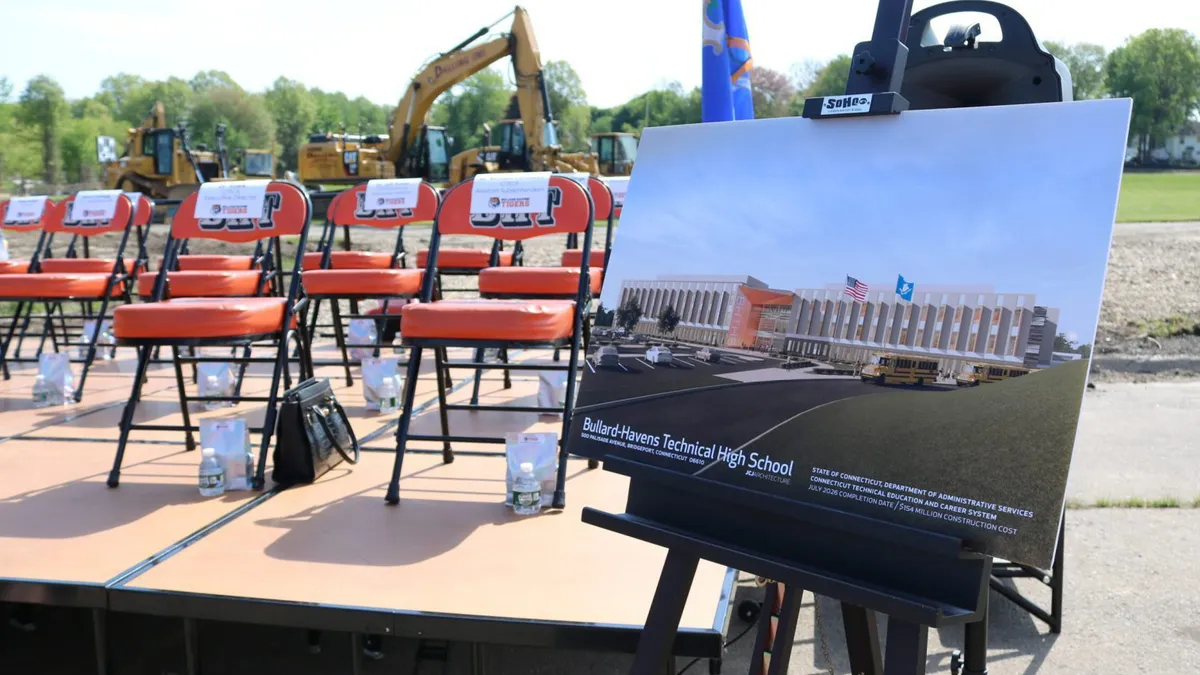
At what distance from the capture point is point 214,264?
5.79m

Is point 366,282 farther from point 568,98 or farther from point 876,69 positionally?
point 568,98

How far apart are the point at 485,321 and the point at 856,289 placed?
1632 millimetres

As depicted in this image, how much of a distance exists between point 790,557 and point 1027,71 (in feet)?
5.49

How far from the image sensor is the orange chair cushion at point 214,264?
227 inches

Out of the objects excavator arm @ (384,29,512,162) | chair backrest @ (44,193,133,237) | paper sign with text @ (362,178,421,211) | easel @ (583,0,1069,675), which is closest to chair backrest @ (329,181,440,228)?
paper sign with text @ (362,178,421,211)

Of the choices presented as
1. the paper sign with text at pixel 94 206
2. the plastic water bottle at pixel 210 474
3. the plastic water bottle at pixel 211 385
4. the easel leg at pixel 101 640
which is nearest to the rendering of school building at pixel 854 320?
the easel leg at pixel 101 640

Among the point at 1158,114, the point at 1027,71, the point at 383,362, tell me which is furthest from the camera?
the point at 1158,114

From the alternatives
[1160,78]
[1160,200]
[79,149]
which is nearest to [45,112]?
[79,149]

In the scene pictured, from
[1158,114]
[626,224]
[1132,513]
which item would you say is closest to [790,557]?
[626,224]

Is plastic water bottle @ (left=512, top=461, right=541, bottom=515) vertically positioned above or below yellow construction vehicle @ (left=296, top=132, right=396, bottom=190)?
below

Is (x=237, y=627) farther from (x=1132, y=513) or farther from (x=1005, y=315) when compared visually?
(x=1132, y=513)

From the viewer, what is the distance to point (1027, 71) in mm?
2352

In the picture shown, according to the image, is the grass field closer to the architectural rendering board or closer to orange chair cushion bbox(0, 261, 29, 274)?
orange chair cushion bbox(0, 261, 29, 274)

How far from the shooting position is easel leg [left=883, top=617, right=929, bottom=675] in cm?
118
